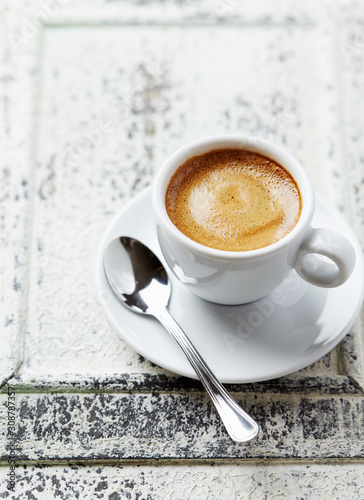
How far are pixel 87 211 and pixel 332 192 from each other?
485 millimetres

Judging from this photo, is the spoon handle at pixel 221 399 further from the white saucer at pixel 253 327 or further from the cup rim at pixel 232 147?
the cup rim at pixel 232 147

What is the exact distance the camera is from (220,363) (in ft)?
2.48

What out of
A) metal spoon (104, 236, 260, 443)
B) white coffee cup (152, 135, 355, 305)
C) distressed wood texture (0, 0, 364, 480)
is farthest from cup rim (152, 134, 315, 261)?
distressed wood texture (0, 0, 364, 480)

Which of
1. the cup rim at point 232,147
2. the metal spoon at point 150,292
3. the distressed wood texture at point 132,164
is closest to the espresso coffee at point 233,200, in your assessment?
the cup rim at point 232,147

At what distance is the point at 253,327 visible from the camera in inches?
31.1

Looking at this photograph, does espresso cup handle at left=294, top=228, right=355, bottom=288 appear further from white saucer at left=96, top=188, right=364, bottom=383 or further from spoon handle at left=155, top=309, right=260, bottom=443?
spoon handle at left=155, top=309, right=260, bottom=443

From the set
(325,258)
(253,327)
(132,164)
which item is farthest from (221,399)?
(132,164)

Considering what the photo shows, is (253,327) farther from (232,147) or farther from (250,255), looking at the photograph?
(232,147)

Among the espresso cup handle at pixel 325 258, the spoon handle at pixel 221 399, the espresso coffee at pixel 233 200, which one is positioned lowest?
the spoon handle at pixel 221 399

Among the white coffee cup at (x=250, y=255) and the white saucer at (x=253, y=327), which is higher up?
the white coffee cup at (x=250, y=255)

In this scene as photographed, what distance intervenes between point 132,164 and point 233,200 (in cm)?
33

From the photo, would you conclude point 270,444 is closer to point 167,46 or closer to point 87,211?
point 87,211

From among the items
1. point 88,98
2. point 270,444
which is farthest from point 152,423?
point 88,98

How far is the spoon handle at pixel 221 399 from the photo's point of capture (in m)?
0.70
